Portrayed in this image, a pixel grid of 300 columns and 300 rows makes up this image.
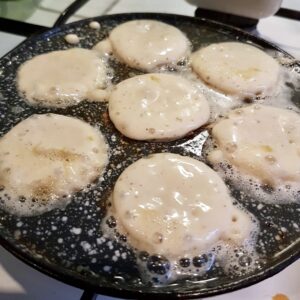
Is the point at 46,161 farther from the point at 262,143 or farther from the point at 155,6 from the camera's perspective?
the point at 155,6

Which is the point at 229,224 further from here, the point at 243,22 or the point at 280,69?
the point at 243,22

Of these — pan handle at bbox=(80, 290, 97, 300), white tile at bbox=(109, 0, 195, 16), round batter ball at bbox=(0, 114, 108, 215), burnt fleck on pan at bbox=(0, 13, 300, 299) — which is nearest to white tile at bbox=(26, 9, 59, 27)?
white tile at bbox=(109, 0, 195, 16)

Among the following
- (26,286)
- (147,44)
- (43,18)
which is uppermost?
(147,44)

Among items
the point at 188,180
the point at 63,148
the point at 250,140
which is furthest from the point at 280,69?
the point at 63,148

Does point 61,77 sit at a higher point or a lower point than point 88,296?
higher

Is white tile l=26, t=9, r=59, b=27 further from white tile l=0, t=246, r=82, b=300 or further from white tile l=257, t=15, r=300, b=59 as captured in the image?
white tile l=0, t=246, r=82, b=300

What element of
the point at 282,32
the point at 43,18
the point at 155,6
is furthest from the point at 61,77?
the point at 282,32
